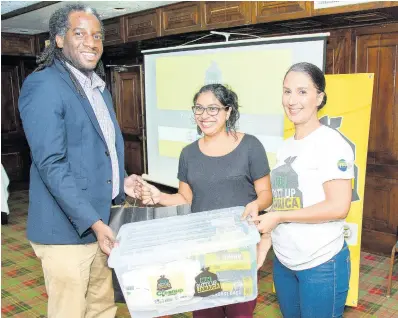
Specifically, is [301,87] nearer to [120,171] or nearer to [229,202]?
[229,202]

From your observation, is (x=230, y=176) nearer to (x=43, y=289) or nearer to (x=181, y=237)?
(x=181, y=237)

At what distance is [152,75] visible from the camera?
14.0 feet

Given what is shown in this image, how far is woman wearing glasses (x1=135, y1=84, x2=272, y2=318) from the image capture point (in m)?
1.49

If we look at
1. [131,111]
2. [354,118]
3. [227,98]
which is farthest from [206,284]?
[131,111]

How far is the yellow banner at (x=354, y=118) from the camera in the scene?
2.28 meters

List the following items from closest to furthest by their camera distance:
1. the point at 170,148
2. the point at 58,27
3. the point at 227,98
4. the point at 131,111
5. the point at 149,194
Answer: the point at 58,27 < the point at 227,98 < the point at 149,194 < the point at 170,148 < the point at 131,111

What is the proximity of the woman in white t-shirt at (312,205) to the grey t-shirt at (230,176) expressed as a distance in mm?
148

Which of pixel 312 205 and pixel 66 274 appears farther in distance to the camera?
pixel 66 274

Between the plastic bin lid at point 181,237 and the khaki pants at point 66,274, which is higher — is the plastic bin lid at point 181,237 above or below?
above

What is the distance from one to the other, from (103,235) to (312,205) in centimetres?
70

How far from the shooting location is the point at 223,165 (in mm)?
1495

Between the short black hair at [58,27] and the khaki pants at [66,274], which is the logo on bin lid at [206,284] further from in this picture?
the short black hair at [58,27]

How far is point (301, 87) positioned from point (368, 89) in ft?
3.78

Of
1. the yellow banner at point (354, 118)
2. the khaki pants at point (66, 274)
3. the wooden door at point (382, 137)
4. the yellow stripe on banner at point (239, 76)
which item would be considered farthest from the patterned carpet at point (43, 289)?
the yellow stripe on banner at point (239, 76)
